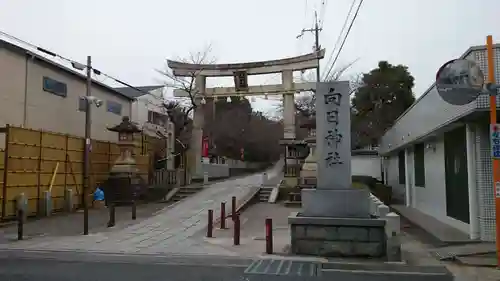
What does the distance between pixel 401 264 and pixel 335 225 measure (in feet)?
5.78

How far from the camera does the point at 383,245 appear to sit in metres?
11.1

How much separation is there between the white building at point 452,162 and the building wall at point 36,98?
61.7 feet

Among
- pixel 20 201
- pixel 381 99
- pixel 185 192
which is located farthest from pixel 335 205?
pixel 381 99

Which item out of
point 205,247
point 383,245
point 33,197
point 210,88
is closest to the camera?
point 383,245

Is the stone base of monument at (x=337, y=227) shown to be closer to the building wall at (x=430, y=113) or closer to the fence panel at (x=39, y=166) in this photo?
the building wall at (x=430, y=113)

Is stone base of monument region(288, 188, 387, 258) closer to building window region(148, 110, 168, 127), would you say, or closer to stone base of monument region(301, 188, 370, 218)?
stone base of monument region(301, 188, 370, 218)

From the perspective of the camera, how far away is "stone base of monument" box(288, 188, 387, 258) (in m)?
11.1

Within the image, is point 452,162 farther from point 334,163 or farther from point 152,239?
point 152,239

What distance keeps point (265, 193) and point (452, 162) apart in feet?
42.1

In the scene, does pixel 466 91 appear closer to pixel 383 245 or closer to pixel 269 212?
pixel 383 245

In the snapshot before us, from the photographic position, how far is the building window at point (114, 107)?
3394 centimetres

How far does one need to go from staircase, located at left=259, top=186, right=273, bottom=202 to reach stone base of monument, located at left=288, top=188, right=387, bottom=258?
14521 millimetres

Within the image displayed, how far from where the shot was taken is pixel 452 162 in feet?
53.5

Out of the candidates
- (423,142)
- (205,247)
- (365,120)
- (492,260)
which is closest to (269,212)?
(423,142)
